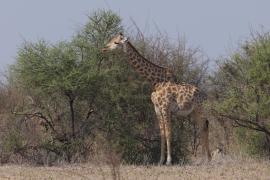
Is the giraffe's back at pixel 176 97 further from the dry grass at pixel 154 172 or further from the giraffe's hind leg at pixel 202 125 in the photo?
the dry grass at pixel 154 172

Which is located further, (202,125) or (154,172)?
(202,125)

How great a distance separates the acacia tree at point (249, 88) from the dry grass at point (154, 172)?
105cm

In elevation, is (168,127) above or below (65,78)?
below

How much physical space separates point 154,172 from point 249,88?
3.31 m

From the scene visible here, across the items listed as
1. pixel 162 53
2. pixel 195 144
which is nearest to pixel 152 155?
pixel 195 144

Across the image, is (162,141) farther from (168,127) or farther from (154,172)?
(154,172)

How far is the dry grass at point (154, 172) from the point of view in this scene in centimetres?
1171

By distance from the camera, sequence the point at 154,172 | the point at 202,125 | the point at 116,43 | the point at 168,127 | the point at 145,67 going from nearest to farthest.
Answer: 1. the point at 154,172
2. the point at 168,127
3. the point at 116,43
4. the point at 145,67
5. the point at 202,125

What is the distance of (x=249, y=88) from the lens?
1441cm

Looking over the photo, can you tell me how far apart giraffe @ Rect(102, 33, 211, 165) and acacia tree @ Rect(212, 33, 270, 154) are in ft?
1.66

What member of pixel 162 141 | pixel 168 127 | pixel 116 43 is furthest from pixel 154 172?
pixel 116 43

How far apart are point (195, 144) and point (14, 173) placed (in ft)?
19.1

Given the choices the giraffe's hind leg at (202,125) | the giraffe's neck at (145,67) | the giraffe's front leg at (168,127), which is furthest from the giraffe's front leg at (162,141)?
the giraffe's neck at (145,67)

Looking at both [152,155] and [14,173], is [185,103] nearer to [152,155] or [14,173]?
[152,155]
